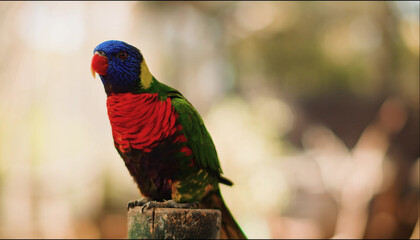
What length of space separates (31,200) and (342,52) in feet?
11.2

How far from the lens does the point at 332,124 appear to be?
12.5 ft

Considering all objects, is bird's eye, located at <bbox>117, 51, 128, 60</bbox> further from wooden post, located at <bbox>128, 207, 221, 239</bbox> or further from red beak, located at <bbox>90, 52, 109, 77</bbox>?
wooden post, located at <bbox>128, 207, 221, 239</bbox>

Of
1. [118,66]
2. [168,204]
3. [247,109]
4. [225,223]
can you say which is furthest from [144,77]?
[247,109]

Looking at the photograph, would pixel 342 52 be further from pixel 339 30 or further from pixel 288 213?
pixel 288 213

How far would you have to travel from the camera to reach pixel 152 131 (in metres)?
1.53

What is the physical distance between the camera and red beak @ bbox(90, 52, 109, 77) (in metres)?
1.50

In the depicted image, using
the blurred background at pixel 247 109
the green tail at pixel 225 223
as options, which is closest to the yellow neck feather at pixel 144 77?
the green tail at pixel 225 223

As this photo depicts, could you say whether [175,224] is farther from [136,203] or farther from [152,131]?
[152,131]

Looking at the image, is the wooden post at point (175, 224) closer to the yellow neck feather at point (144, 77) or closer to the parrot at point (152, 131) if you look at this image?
the parrot at point (152, 131)

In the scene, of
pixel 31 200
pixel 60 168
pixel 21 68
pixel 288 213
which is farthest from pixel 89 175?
pixel 288 213

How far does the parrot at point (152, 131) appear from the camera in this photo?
1.52 meters

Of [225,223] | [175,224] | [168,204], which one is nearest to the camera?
[175,224]

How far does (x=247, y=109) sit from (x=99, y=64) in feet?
8.42

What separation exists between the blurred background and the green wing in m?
2.13
